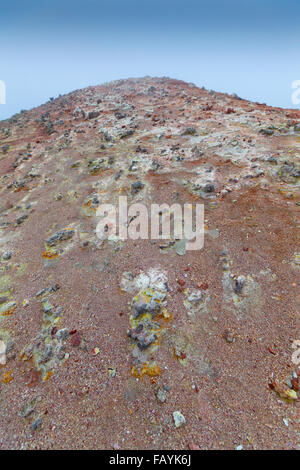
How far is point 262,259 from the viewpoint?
8.49 metres

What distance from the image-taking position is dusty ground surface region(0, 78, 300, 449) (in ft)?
17.5

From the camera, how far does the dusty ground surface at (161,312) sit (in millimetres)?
5320

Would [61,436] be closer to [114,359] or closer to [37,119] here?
[114,359]

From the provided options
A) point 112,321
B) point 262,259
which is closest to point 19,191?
point 112,321

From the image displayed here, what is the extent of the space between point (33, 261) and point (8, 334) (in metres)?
4.03

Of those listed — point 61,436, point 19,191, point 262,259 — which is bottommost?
point 61,436

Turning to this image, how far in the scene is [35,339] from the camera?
24.4 ft

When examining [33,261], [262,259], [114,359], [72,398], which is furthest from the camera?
[33,261]

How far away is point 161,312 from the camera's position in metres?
7.49

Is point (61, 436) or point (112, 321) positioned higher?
point (112, 321)

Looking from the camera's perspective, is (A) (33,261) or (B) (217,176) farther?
(B) (217,176)

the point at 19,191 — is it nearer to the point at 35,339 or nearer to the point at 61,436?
the point at 35,339

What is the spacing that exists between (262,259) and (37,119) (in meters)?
43.4

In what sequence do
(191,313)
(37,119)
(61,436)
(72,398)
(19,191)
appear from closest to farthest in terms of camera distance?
(61,436), (72,398), (191,313), (19,191), (37,119)
